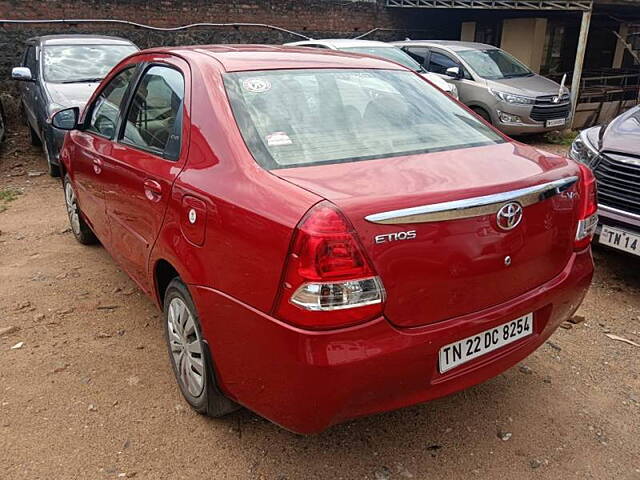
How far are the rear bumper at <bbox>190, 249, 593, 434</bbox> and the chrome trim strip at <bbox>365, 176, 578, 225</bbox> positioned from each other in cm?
37

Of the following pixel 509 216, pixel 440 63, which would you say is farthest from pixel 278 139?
pixel 440 63

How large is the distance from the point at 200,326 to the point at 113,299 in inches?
70.0

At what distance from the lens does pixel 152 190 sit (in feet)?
8.83

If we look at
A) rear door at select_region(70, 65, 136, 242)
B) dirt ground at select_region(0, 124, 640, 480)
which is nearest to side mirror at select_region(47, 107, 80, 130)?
rear door at select_region(70, 65, 136, 242)

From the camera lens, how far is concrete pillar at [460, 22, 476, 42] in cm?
1620

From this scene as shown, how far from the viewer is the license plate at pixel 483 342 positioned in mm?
2141

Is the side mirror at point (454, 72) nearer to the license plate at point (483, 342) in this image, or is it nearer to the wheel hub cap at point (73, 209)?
the wheel hub cap at point (73, 209)

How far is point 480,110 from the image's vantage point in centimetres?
998

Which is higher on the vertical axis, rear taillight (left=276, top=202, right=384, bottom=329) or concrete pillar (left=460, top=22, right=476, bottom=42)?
rear taillight (left=276, top=202, right=384, bottom=329)

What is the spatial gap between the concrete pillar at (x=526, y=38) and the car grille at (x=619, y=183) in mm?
11801

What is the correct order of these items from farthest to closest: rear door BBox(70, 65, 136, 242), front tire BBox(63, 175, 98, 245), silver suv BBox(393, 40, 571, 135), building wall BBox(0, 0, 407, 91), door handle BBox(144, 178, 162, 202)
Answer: building wall BBox(0, 0, 407, 91) → silver suv BBox(393, 40, 571, 135) → front tire BBox(63, 175, 98, 245) → rear door BBox(70, 65, 136, 242) → door handle BBox(144, 178, 162, 202)

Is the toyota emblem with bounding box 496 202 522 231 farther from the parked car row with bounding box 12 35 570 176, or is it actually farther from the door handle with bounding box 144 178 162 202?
the parked car row with bounding box 12 35 570 176

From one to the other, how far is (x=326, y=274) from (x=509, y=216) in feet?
2.53

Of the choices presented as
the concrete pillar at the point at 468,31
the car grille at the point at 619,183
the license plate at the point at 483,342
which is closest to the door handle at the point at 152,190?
the license plate at the point at 483,342
